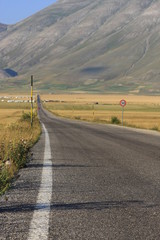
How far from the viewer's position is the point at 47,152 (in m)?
17.2

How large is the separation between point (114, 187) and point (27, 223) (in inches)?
129

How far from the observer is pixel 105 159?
14789mm

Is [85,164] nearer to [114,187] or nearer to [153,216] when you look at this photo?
[114,187]

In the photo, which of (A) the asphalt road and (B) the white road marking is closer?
(B) the white road marking

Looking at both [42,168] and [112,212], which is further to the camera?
[42,168]

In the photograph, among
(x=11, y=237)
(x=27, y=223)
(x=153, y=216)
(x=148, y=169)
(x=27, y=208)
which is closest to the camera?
(x=11, y=237)

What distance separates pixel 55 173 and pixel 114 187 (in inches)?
96.3

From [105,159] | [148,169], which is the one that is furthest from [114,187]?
[105,159]

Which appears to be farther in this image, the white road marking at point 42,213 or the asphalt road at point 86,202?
the asphalt road at point 86,202

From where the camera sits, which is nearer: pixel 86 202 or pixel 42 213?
pixel 42 213

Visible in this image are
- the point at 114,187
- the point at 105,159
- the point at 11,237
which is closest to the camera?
the point at 11,237

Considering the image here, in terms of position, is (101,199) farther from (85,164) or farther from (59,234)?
(85,164)

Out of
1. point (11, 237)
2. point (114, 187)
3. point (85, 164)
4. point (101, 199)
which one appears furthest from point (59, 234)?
point (85, 164)

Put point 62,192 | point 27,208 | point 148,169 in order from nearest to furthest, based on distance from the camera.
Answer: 1. point 27,208
2. point 62,192
3. point 148,169
